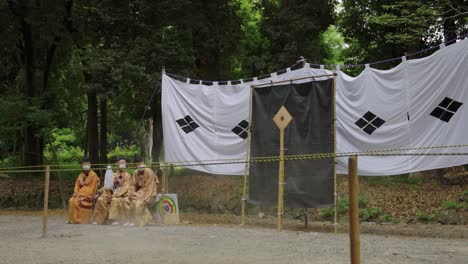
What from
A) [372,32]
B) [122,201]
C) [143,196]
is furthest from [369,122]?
[372,32]

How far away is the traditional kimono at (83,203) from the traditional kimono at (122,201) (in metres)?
0.63

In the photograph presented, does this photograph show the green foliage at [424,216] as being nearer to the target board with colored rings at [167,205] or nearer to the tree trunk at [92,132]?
the target board with colored rings at [167,205]

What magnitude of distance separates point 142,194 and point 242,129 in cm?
235

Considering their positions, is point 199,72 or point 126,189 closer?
point 126,189

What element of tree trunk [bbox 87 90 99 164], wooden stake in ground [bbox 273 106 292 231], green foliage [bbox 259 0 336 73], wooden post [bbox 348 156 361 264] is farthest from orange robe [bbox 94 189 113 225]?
wooden post [bbox 348 156 361 264]

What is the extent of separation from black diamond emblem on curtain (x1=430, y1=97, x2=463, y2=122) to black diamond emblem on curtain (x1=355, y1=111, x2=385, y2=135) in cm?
84

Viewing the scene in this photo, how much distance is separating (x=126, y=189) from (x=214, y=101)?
8.26 ft

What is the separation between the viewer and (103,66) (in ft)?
Result: 34.3

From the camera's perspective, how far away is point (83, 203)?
9688mm

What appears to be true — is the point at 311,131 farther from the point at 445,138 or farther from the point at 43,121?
the point at 43,121

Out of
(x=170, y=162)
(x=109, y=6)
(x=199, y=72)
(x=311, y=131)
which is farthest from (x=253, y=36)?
(x=311, y=131)

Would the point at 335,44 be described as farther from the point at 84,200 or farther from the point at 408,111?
the point at 84,200

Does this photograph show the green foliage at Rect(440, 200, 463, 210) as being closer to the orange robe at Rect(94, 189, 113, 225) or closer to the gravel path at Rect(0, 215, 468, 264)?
the gravel path at Rect(0, 215, 468, 264)

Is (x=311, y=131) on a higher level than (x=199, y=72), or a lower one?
lower
